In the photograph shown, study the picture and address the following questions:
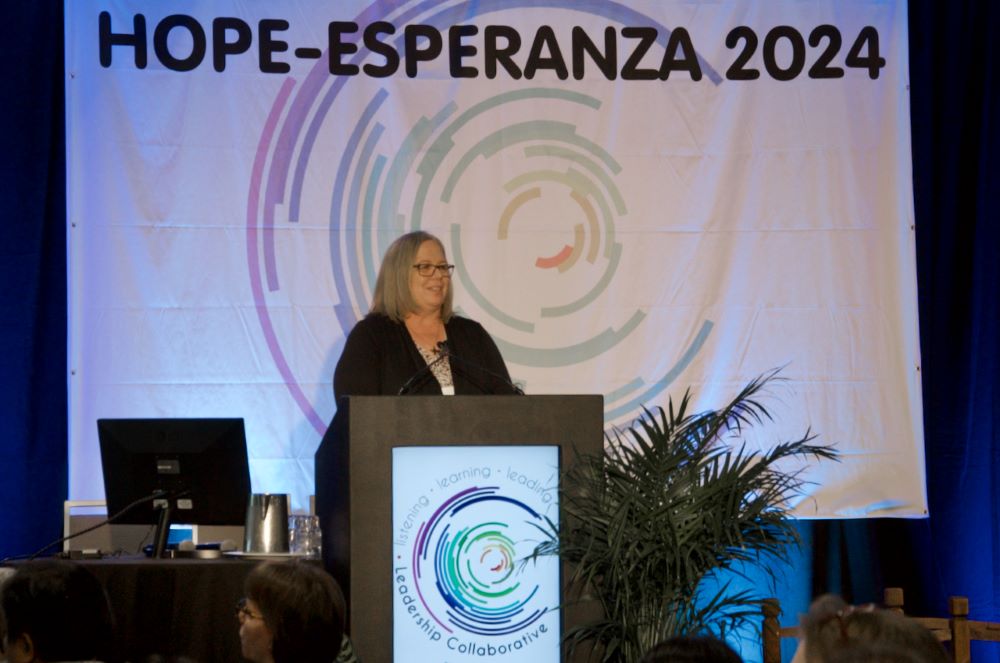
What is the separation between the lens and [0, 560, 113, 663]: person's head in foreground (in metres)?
2.24

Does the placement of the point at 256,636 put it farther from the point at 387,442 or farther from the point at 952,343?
the point at 952,343

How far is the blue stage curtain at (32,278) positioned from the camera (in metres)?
4.84

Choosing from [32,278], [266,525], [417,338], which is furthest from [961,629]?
[32,278]

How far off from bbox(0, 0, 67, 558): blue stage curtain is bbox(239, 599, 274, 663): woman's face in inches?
103

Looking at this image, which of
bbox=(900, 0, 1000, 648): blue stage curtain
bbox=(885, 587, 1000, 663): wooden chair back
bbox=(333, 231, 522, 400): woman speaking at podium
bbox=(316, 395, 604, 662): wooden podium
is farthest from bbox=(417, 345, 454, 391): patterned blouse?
bbox=(900, 0, 1000, 648): blue stage curtain

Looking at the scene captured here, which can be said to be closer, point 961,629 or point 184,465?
point 184,465

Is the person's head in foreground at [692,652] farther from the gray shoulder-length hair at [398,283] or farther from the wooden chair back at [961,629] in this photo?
the wooden chair back at [961,629]

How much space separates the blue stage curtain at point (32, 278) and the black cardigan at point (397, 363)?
1.58m

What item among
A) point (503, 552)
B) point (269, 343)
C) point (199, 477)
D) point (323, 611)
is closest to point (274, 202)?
point (269, 343)

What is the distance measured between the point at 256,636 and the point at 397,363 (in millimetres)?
1551

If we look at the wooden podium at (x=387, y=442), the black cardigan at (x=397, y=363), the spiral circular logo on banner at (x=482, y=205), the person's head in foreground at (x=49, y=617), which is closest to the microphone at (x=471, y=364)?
the black cardigan at (x=397, y=363)

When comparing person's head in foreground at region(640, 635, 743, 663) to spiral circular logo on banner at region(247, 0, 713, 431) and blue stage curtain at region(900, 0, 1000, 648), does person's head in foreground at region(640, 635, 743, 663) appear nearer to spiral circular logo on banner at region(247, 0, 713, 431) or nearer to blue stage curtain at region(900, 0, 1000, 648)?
spiral circular logo on banner at region(247, 0, 713, 431)

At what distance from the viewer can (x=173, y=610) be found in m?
→ 3.29

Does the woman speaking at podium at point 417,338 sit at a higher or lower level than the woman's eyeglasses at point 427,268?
lower
